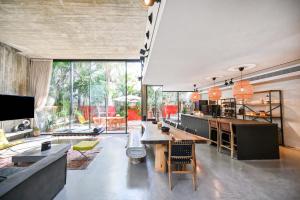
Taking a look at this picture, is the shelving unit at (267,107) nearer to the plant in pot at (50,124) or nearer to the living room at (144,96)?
the living room at (144,96)

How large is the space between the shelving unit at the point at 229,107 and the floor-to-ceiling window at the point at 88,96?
472cm

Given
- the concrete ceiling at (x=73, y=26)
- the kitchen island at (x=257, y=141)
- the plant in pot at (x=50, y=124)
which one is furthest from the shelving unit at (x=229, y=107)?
the plant in pot at (x=50, y=124)

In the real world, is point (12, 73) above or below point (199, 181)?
above

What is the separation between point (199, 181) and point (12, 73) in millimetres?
8317

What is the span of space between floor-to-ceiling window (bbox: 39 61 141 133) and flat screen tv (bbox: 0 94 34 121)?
9.34 feet

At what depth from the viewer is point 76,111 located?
27.8 feet

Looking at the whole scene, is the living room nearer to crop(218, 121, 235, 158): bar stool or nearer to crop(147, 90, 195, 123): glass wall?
crop(218, 121, 235, 158): bar stool

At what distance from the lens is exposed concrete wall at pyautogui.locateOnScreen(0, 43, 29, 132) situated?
21.2 ft

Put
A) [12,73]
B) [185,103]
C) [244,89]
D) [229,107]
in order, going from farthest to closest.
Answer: [185,103] → [229,107] → [12,73] → [244,89]

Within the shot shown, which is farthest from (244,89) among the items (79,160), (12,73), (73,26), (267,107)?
(12,73)

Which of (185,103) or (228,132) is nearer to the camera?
(228,132)

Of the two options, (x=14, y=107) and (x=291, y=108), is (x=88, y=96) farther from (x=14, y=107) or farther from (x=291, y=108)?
(x=291, y=108)

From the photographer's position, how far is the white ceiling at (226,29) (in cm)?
185

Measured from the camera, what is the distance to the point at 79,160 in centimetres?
447
